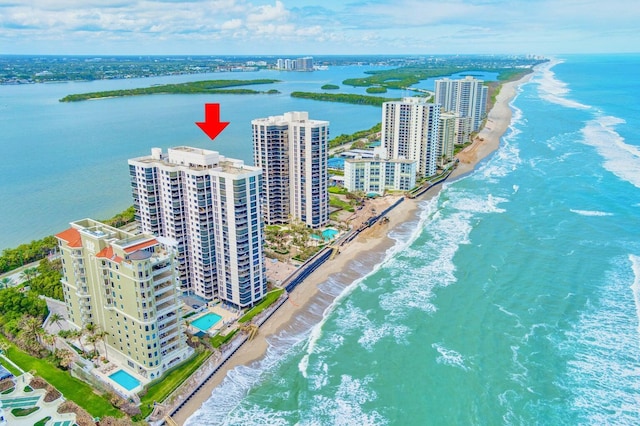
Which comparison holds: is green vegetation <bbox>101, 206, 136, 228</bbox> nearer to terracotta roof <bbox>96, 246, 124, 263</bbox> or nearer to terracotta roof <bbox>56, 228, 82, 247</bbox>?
terracotta roof <bbox>56, 228, 82, 247</bbox>

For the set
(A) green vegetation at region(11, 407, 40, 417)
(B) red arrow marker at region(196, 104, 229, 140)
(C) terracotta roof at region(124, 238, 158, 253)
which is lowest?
(A) green vegetation at region(11, 407, 40, 417)

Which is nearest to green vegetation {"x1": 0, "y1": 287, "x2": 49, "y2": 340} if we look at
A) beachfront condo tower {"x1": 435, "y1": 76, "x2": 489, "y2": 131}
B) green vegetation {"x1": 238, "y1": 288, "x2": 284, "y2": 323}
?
green vegetation {"x1": 238, "y1": 288, "x2": 284, "y2": 323}

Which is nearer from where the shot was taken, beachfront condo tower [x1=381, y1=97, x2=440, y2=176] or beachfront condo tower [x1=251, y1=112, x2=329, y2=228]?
beachfront condo tower [x1=251, y1=112, x2=329, y2=228]

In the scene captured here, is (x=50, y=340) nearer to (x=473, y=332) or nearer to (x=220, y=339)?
(x=220, y=339)

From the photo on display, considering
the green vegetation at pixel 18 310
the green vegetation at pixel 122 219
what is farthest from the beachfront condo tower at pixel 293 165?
the green vegetation at pixel 18 310

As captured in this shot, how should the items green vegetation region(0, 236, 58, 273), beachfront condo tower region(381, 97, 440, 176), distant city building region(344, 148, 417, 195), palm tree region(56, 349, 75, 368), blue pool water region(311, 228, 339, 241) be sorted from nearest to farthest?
1. palm tree region(56, 349, 75, 368)
2. green vegetation region(0, 236, 58, 273)
3. blue pool water region(311, 228, 339, 241)
4. distant city building region(344, 148, 417, 195)
5. beachfront condo tower region(381, 97, 440, 176)

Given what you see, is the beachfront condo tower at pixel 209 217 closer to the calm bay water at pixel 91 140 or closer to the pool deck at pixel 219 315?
the pool deck at pixel 219 315

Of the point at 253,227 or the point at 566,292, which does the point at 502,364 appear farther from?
the point at 253,227
